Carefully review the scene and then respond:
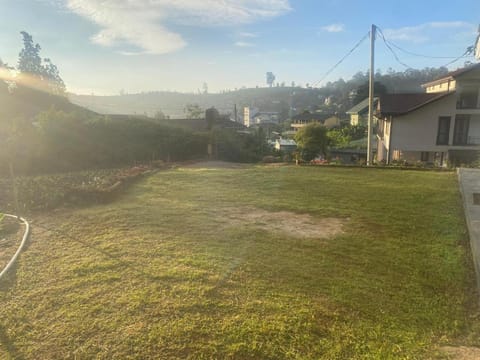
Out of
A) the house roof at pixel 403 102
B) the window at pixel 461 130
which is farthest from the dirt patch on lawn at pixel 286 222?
the window at pixel 461 130

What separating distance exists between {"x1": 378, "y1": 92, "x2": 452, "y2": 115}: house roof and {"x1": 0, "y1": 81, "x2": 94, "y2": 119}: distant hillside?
19.2m

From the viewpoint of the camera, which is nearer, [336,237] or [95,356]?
[95,356]

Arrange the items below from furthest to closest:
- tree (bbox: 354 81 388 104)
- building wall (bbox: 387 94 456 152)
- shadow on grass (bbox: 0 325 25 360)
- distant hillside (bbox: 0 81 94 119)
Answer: tree (bbox: 354 81 388 104)
distant hillside (bbox: 0 81 94 119)
building wall (bbox: 387 94 456 152)
shadow on grass (bbox: 0 325 25 360)

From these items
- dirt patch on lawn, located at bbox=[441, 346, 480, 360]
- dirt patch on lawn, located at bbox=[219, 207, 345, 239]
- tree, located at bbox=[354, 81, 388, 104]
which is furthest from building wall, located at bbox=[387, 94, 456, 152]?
tree, located at bbox=[354, 81, 388, 104]

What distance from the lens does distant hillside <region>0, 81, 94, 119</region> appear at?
2134cm

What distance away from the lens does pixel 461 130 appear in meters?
17.0

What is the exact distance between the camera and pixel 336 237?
4.73 meters

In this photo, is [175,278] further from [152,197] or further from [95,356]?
[152,197]

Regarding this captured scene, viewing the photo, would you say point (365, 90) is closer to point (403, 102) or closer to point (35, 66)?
point (403, 102)

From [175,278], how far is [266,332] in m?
1.33

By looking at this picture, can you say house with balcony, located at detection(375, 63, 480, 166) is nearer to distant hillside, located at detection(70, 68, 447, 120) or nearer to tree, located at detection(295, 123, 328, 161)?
tree, located at detection(295, 123, 328, 161)

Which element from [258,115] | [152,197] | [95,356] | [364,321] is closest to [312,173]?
[152,197]

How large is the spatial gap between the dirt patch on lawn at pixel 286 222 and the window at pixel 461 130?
51.6 feet

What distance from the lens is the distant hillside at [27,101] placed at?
2134 cm
